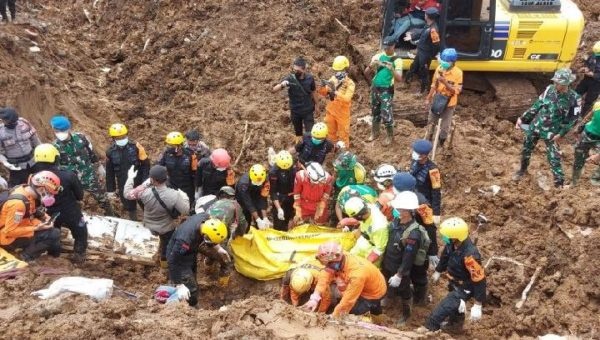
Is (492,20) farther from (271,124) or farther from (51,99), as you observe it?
(51,99)

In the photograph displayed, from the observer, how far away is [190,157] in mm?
7910

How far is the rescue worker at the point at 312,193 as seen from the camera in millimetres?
7477

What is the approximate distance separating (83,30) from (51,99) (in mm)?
4764

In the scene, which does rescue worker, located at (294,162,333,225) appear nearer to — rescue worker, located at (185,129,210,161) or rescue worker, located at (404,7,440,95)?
rescue worker, located at (185,129,210,161)

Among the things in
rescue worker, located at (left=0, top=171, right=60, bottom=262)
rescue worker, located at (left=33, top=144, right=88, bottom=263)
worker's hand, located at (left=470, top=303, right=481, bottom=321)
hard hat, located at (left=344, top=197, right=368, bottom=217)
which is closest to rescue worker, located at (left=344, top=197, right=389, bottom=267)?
hard hat, located at (left=344, top=197, right=368, bottom=217)

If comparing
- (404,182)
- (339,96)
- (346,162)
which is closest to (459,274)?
(404,182)

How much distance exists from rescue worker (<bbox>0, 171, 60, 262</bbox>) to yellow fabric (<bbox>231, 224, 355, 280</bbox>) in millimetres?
2093

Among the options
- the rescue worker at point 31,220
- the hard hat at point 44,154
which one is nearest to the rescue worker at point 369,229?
the rescue worker at point 31,220

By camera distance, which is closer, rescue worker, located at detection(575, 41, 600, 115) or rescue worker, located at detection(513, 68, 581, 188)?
rescue worker, located at detection(513, 68, 581, 188)

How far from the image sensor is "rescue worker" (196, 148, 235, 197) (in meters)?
7.58

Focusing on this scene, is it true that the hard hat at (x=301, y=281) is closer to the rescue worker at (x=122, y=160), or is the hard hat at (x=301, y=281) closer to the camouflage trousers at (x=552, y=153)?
the rescue worker at (x=122, y=160)

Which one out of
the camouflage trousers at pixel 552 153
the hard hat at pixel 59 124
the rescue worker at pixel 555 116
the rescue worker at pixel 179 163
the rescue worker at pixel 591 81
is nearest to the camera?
the hard hat at pixel 59 124

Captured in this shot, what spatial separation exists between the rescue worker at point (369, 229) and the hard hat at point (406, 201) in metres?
0.42

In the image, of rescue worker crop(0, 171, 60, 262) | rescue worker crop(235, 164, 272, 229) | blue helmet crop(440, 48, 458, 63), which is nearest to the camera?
rescue worker crop(0, 171, 60, 262)
